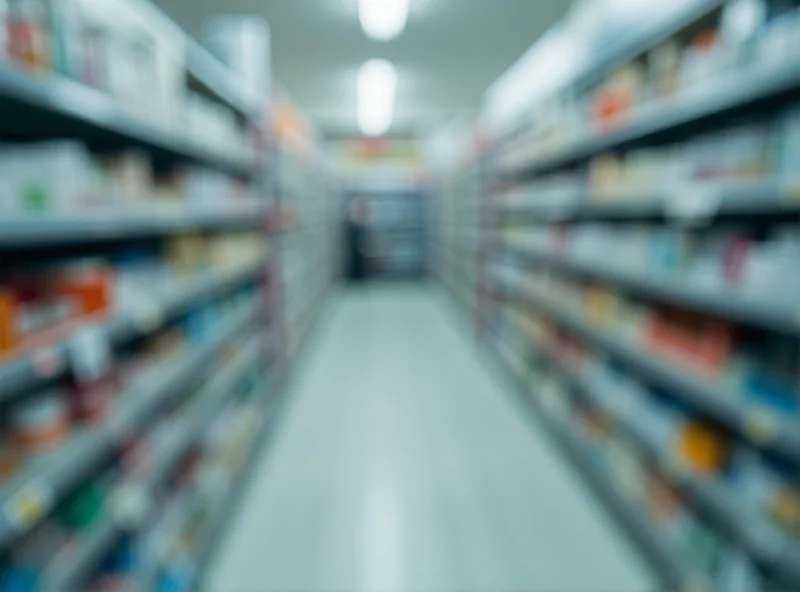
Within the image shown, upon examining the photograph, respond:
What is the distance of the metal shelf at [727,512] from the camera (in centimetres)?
144

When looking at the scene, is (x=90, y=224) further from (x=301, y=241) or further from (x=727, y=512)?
(x=301, y=241)

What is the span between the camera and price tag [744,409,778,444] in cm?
145

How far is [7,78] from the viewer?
39.8 inches

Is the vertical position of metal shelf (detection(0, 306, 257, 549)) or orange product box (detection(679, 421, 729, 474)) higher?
metal shelf (detection(0, 306, 257, 549))

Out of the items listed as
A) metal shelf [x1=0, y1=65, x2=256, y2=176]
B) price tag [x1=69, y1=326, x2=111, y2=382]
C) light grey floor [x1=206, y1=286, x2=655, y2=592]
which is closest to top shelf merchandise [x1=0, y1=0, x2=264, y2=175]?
metal shelf [x1=0, y1=65, x2=256, y2=176]

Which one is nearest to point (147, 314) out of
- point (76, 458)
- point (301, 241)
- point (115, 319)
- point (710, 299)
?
point (115, 319)

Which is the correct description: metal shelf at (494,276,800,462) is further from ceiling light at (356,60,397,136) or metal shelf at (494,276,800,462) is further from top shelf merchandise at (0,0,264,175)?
ceiling light at (356,60,397,136)

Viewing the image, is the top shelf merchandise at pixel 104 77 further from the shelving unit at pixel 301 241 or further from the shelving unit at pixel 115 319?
the shelving unit at pixel 301 241

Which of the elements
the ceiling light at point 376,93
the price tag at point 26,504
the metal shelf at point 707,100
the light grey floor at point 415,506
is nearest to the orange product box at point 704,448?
the light grey floor at point 415,506

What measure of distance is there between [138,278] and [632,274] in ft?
6.40

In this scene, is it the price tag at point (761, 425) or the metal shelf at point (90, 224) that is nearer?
the metal shelf at point (90, 224)

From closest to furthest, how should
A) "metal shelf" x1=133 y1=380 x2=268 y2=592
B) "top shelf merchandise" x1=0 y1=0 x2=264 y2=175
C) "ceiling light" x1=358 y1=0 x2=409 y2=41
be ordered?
"top shelf merchandise" x1=0 y1=0 x2=264 y2=175, "metal shelf" x1=133 y1=380 x2=268 y2=592, "ceiling light" x1=358 y1=0 x2=409 y2=41

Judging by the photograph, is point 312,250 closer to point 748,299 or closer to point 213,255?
point 213,255

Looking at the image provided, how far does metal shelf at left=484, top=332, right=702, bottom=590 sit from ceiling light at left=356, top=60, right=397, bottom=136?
8.62ft
